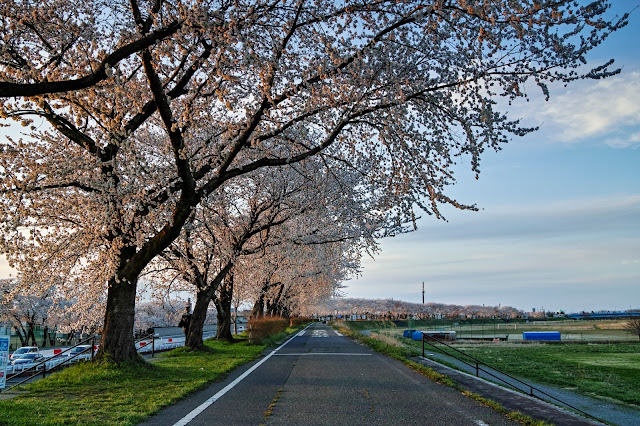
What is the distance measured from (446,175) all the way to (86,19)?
8100mm

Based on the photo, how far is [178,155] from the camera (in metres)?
10.4

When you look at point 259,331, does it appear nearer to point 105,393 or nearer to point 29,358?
point 29,358

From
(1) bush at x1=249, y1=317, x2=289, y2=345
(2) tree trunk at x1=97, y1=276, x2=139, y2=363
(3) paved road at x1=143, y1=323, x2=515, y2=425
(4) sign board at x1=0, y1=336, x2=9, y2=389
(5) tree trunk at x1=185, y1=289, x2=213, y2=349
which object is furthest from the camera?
(1) bush at x1=249, y1=317, x2=289, y2=345

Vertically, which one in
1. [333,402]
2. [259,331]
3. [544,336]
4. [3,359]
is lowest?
[544,336]

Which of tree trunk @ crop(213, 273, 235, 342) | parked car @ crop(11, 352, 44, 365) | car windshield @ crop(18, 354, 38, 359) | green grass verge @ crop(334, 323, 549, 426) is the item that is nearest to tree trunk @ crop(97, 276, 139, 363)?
green grass verge @ crop(334, 323, 549, 426)

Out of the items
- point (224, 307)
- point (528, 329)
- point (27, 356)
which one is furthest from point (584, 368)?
point (528, 329)

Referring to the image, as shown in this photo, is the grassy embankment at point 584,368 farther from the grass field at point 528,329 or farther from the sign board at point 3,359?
the sign board at point 3,359

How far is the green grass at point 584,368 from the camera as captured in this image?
19.9 meters

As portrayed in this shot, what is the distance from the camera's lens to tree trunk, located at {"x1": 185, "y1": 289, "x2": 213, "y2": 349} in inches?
805

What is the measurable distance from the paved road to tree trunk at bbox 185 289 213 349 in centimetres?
828

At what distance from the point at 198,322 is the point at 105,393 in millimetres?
11684

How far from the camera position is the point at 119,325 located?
1245 cm

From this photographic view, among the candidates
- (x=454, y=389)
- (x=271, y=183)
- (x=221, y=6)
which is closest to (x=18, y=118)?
(x=221, y=6)

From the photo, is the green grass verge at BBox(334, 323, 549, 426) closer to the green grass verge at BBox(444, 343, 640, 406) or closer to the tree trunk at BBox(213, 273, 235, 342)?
the green grass verge at BBox(444, 343, 640, 406)
